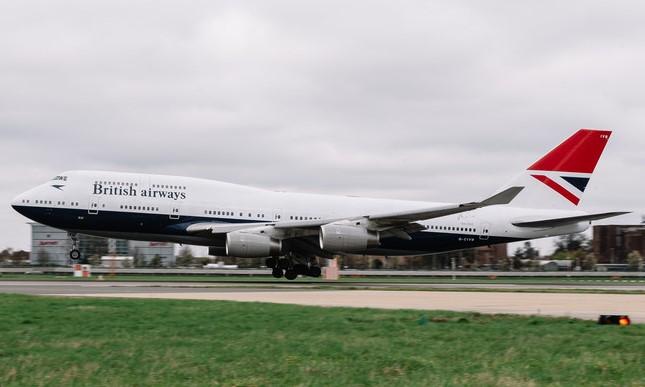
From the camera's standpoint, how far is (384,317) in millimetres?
15953

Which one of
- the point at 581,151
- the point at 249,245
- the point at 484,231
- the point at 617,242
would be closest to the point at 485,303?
the point at 249,245

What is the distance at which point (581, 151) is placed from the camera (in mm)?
42062

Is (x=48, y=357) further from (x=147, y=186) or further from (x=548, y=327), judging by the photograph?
(x=147, y=186)

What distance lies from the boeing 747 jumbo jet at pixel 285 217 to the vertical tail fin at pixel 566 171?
53 millimetres

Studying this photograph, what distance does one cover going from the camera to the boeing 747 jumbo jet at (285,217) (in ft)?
119

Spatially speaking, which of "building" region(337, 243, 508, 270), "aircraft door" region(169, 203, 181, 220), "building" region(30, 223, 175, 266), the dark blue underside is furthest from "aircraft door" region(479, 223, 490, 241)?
"building" region(30, 223, 175, 266)

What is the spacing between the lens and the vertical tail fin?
4209cm

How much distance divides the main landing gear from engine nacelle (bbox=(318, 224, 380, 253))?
2.63 metres

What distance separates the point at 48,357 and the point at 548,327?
870 cm

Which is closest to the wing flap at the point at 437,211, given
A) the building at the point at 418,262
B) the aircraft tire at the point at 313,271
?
the aircraft tire at the point at 313,271

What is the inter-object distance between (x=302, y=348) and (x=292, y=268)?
1071 inches

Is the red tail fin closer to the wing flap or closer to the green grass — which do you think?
the wing flap

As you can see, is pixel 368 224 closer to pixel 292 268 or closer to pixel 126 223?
pixel 292 268

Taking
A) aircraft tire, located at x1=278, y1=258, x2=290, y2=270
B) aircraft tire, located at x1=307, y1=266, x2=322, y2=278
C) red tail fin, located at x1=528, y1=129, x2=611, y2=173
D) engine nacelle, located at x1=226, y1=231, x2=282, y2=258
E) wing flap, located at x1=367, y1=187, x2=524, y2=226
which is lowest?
aircraft tire, located at x1=307, y1=266, x2=322, y2=278
